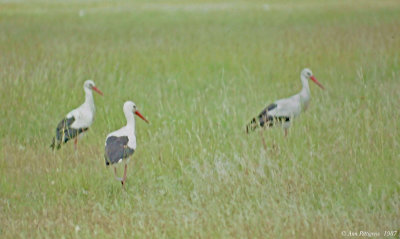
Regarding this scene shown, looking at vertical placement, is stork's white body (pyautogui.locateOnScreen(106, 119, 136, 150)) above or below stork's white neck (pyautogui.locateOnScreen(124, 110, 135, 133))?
below

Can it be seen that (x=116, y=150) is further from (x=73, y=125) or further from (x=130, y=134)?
(x=73, y=125)

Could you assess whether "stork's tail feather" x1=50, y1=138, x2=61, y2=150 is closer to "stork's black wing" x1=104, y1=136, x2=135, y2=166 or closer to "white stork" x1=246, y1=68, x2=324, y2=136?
"stork's black wing" x1=104, y1=136, x2=135, y2=166

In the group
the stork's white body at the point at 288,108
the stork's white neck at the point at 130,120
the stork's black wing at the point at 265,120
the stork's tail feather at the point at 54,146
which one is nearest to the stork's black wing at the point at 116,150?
the stork's white neck at the point at 130,120

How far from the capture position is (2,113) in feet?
25.8

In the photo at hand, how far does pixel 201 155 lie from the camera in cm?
580

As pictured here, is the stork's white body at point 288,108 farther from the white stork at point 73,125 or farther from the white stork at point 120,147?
the white stork at point 73,125

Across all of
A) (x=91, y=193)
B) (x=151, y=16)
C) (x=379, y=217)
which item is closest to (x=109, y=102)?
(x=91, y=193)

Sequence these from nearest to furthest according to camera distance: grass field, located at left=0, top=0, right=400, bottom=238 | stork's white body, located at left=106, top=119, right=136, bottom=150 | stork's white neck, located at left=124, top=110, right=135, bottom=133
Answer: grass field, located at left=0, top=0, right=400, bottom=238 < stork's white body, located at left=106, top=119, right=136, bottom=150 < stork's white neck, located at left=124, top=110, right=135, bottom=133

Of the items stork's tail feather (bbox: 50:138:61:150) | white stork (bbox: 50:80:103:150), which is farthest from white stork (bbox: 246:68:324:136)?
stork's tail feather (bbox: 50:138:61:150)

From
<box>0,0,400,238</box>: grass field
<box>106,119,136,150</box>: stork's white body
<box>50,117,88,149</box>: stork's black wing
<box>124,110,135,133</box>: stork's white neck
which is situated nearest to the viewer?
<box>0,0,400,238</box>: grass field

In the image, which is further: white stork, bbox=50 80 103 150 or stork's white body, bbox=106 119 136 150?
white stork, bbox=50 80 103 150

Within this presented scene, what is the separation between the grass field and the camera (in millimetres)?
4609

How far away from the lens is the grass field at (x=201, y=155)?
15.1 ft

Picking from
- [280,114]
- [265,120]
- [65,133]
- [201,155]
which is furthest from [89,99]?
[280,114]
